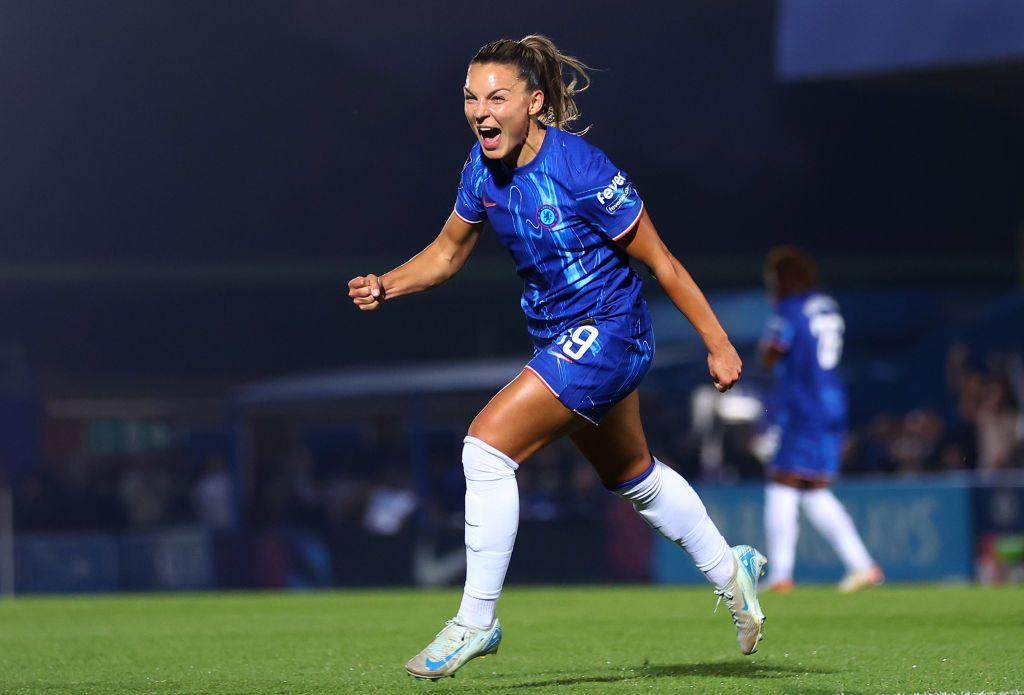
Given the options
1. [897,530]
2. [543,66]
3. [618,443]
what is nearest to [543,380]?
[618,443]

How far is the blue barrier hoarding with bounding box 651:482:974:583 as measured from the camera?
13.0 m

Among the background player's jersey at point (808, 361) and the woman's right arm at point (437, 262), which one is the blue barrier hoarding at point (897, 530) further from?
the woman's right arm at point (437, 262)

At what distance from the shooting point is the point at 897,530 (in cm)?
1323

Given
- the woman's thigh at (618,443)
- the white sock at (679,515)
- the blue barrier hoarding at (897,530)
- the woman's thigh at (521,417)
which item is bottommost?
the blue barrier hoarding at (897,530)

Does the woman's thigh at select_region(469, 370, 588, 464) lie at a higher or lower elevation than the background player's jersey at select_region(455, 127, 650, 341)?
lower

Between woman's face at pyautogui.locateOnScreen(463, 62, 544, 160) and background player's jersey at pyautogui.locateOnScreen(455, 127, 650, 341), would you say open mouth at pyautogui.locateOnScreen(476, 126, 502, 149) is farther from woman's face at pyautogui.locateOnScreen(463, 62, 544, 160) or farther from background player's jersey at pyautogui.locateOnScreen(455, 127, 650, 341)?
background player's jersey at pyautogui.locateOnScreen(455, 127, 650, 341)

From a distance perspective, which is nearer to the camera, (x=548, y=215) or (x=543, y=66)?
(x=548, y=215)

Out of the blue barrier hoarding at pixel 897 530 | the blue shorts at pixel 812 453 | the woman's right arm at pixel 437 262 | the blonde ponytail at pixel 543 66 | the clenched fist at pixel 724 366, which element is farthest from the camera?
the blue barrier hoarding at pixel 897 530

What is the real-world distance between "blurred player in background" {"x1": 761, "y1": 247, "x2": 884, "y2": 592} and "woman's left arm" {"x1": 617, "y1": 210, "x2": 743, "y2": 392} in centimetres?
585

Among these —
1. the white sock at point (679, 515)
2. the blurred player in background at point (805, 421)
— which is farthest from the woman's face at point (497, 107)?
the blurred player in background at point (805, 421)

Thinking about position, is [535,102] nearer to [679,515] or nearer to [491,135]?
[491,135]

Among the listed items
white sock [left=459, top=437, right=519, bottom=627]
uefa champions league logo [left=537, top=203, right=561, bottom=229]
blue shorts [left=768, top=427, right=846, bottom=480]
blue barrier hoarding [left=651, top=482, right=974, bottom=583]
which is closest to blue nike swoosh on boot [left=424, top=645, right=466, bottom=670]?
white sock [left=459, top=437, right=519, bottom=627]

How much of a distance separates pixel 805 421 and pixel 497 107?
A: 644cm

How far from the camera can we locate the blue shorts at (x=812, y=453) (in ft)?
36.3
